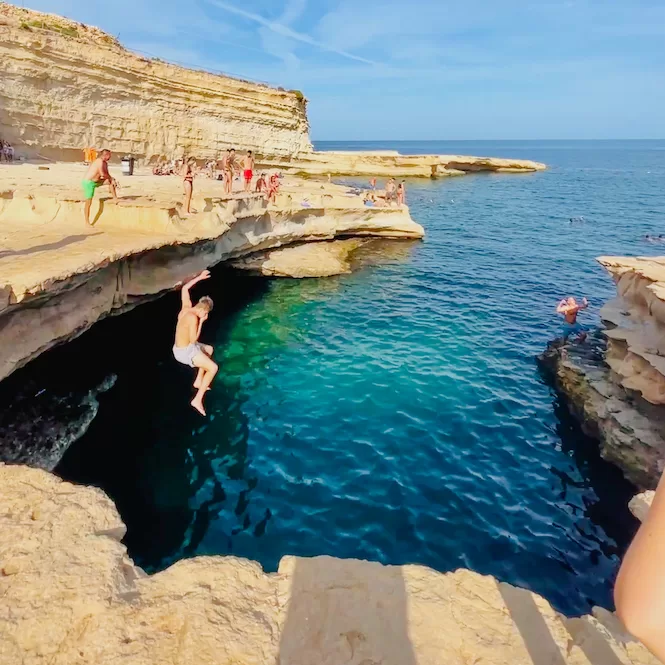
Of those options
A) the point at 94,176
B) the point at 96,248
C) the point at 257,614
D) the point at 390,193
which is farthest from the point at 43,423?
the point at 390,193

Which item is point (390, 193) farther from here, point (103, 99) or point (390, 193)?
point (103, 99)

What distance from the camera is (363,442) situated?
11797mm

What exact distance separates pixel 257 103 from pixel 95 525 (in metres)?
48.3

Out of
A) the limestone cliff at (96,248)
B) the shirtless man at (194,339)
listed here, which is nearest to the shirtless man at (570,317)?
the limestone cliff at (96,248)

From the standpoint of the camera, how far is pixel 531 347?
17.0 metres

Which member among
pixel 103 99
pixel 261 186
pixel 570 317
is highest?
pixel 103 99

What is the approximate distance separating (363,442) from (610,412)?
5.57 metres

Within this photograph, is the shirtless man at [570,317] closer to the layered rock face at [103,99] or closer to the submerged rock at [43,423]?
the submerged rock at [43,423]

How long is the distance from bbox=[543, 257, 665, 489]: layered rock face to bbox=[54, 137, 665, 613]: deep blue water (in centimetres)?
57

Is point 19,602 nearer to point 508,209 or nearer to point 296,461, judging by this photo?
point 296,461

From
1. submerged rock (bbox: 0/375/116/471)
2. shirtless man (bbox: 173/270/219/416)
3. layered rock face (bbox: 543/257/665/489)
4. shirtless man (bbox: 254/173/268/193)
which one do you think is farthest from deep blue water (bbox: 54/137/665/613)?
shirtless man (bbox: 254/173/268/193)

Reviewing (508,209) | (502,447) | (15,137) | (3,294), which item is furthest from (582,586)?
(508,209)

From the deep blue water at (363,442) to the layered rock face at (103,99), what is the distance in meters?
19.5

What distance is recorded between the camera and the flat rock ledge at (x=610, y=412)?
34.4ft
